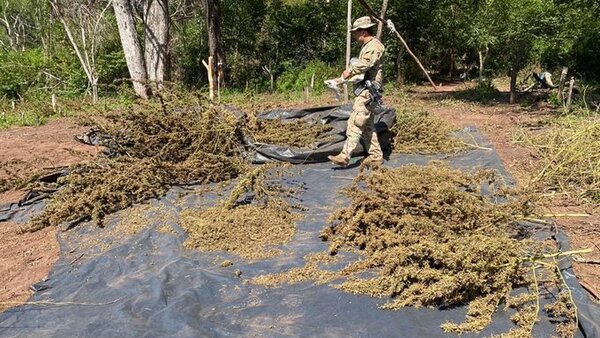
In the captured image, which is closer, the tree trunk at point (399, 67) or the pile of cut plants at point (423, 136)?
the pile of cut plants at point (423, 136)

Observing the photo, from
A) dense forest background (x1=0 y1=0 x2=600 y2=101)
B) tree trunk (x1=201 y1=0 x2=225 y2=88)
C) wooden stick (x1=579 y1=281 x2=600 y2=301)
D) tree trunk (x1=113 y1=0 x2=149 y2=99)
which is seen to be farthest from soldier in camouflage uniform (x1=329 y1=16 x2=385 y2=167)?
tree trunk (x1=201 y1=0 x2=225 y2=88)

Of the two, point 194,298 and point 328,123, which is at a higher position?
point 328,123

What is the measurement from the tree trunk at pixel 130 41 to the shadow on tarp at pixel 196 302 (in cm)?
721

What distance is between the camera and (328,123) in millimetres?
5656

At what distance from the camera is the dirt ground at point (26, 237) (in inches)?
130

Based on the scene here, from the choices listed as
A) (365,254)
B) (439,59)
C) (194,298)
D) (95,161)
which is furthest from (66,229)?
(439,59)

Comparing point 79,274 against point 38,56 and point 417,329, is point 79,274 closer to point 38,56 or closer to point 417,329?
point 417,329

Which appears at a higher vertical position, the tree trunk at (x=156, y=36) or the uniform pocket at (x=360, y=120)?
the tree trunk at (x=156, y=36)

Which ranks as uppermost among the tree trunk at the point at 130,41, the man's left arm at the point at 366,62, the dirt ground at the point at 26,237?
the tree trunk at the point at 130,41

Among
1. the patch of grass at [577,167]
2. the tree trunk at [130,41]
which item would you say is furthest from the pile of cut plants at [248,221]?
the tree trunk at [130,41]

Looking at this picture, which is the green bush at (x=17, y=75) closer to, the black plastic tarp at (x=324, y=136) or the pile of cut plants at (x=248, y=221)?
the black plastic tarp at (x=324, y=136)

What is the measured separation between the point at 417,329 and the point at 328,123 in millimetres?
3560

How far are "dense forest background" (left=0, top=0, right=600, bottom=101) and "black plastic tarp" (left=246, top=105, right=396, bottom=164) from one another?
15.9 feet

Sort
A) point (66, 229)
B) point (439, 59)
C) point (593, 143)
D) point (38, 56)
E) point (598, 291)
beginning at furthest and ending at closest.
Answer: point (439, 59)
point (38, 56)
point (593, 143)
point (66, 229)
point (598, 291)
